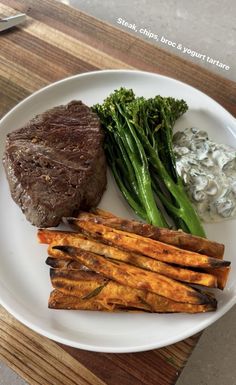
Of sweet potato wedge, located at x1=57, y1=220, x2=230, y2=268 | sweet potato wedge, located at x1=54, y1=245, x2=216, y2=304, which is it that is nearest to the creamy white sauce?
sweet potato wedge, located at x1=57, y1=220, x2=230, y2=268

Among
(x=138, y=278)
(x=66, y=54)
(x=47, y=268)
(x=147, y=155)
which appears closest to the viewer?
(x=138, y=278)

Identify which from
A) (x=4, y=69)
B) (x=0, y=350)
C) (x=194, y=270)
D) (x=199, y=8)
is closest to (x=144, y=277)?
(x=194, y=270)

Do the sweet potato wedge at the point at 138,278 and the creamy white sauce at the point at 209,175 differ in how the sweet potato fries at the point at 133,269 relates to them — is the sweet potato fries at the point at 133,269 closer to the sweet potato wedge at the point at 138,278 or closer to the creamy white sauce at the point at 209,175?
the sweet potato wedge at the point at 138,278

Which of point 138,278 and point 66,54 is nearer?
point 138,278

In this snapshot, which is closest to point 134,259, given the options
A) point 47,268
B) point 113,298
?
point 113,298

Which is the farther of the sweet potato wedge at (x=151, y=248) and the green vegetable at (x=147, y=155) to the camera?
the green vegetable at (x=147, y=155)

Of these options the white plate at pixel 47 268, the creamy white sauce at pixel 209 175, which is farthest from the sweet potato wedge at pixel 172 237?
the creamy white sauce at pixel 209 175

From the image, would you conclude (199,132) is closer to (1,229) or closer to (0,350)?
(1,229)

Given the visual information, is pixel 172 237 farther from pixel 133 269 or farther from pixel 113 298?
pixel 113 298
